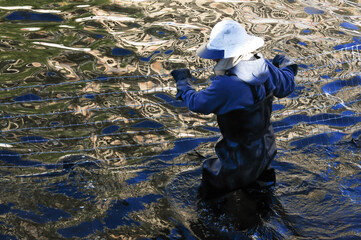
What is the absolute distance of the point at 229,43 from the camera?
379 cm

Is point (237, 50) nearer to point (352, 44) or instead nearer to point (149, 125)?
point (149, 125)

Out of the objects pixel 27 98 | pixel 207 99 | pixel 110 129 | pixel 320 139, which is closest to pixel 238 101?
pixel 207 99

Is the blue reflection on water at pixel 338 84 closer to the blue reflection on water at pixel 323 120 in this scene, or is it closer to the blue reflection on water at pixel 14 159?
the blue reflection on water at pixel 323 120

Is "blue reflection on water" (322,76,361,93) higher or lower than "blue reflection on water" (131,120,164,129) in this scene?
higher

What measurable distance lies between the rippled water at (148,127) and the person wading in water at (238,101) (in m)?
0.43

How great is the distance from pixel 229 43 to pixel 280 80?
0.65 metres

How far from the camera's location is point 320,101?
686 centimetres

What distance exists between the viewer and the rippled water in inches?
178

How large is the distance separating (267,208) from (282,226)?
284 mm

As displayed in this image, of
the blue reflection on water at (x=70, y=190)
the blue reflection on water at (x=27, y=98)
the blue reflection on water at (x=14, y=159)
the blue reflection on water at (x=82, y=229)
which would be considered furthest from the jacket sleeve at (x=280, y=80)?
the blue reflection on water at (x=27, y=98)

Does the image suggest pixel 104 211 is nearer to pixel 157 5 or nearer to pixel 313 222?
pixel 313 222

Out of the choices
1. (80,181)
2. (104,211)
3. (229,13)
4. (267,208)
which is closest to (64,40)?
(229,13)

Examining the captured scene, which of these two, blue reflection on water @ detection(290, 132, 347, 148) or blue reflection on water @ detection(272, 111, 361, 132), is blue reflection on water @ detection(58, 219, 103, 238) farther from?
blue reflection on water @ detection(272, 111, 361, 132)

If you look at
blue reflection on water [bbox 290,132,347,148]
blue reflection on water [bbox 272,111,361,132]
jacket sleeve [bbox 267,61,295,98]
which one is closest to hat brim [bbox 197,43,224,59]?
jacket sleeve [bbox 267,61,295,98]
